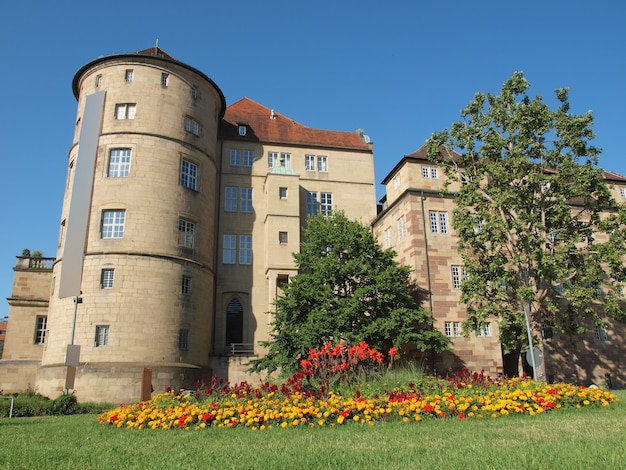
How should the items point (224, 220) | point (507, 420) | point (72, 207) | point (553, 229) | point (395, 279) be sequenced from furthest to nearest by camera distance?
point (224, 220) < point (72, 207) < point (395, 279) < point (553, 229) < point (507, 420)

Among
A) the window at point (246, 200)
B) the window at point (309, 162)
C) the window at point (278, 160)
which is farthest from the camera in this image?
the window at point (309, 162)

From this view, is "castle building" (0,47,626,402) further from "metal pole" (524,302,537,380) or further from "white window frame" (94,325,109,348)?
"metal pole" (524,302,537,380)

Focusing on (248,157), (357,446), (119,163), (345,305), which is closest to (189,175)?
(119,163)

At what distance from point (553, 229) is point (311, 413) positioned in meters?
18.4

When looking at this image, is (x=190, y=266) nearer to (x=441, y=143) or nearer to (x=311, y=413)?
(x=441, y=143)

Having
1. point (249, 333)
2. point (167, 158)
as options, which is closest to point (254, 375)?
point (249, 333)

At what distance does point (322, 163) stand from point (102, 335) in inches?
825

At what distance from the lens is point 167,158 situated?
31.3m

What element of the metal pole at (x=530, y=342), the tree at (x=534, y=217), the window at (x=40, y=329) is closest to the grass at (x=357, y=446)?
the metal pole at (x=530, y=342)

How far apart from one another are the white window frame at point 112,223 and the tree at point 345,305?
10045 mm

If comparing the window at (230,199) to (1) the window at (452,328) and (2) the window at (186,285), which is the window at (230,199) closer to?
(2) the window at (186,285)

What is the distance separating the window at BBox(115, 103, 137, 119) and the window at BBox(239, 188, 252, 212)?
955 centimetres

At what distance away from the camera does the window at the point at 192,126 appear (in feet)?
109

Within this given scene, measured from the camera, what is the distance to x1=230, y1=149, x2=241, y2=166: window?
38594mm
